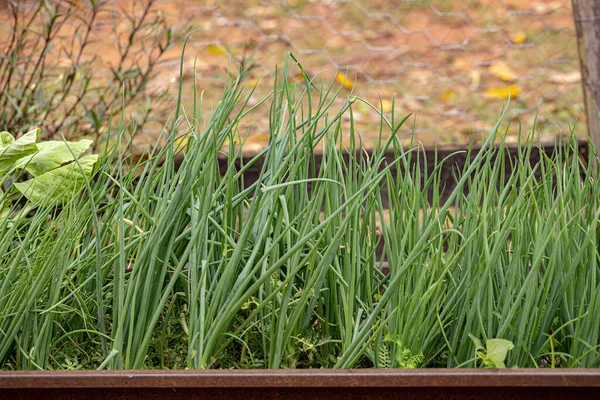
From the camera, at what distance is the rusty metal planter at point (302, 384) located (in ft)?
2.57

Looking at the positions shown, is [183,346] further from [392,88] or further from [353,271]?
[392,88]

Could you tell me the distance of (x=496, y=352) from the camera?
0.85 m

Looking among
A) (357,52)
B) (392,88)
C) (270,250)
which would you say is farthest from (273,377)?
(357,52)

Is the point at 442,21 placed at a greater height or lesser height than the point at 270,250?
greater

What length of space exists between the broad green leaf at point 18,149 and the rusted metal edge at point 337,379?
19.5 inches

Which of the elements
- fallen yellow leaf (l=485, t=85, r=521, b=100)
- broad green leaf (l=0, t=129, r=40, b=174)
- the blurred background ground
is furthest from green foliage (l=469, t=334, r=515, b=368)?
fallen yellow leaf (l=485, t=85, r=521, b=100)

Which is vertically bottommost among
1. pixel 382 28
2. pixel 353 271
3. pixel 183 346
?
pixel 183 346

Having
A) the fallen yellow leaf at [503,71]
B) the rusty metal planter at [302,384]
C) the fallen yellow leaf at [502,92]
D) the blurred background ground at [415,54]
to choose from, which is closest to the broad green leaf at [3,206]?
the rusty metal planter at [302,384]

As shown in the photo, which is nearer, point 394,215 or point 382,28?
point 394,215

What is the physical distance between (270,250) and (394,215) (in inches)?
8.9

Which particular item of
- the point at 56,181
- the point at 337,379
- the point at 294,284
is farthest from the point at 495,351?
the point at 56,181

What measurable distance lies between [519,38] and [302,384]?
426 centimetres

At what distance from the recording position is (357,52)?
16.1 feet

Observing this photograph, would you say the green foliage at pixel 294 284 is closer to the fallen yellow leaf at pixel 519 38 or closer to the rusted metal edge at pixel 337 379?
the rusted metal edge at pixel 337 379
